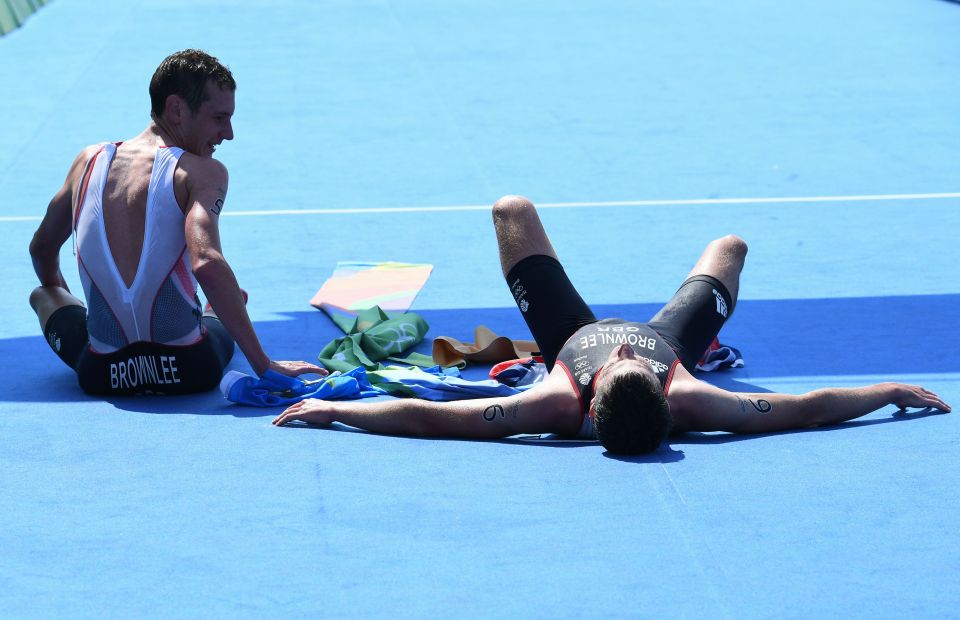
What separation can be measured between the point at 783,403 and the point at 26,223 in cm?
473

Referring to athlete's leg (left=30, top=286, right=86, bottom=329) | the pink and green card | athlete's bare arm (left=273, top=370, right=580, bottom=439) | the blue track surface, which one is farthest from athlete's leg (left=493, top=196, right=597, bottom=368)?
athlete's leg (left=30, top=286, right=86, bottom=329)

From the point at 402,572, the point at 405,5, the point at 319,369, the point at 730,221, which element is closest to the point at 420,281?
the point at 319,369

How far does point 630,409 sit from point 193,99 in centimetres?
209

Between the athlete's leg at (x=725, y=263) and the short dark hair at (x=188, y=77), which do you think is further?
the athlete's leg at (x=725, y=263)

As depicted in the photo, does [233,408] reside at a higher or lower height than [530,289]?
lower

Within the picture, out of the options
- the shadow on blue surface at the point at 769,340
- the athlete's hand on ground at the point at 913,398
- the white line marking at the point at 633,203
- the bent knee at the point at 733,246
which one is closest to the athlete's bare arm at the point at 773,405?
the athlete's hand on ground at the point at 913,398

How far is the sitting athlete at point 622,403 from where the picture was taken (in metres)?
4.37

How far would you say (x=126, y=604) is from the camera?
344 centimetres

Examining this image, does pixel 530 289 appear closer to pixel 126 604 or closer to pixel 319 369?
pixel 319 369

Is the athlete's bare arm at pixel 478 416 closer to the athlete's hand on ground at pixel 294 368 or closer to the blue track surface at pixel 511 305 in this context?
the blue track surface at pixel 511 305

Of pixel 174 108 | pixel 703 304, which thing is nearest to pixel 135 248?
pixel 174 108

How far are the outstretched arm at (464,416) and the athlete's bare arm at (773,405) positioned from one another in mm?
406

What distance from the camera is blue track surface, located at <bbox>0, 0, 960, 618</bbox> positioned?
3.62 meters

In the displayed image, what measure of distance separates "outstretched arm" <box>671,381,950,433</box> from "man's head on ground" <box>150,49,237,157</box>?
2069mm
